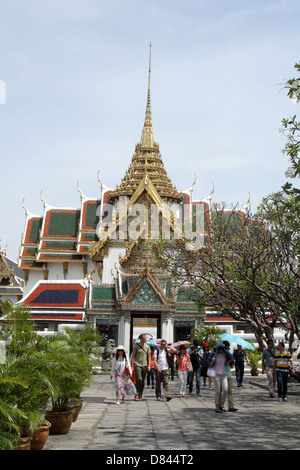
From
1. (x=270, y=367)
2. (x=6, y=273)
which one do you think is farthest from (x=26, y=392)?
(x=6, y=273)

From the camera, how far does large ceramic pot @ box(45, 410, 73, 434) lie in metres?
8.47

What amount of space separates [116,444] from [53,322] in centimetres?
2394

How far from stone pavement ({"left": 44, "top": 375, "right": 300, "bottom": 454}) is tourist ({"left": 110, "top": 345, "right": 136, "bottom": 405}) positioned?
0.32 metres

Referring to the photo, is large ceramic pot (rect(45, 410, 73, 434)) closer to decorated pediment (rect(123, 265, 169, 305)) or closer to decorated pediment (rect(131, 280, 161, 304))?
decorated pediment (rect(123, 265, 169, 305))

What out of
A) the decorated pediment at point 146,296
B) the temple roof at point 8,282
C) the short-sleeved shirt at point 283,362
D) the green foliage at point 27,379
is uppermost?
the temple roof at point 8,282

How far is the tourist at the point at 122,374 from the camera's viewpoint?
13320 millimetres

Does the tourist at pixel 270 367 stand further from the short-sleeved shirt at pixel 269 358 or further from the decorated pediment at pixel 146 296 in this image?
the decorated pediment at pixel 146 296

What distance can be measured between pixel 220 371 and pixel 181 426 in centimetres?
220

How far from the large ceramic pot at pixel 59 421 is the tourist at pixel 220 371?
3.88 meters

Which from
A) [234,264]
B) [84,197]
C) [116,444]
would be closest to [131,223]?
[84,197]

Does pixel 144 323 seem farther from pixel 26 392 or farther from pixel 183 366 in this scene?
pixel 26 392

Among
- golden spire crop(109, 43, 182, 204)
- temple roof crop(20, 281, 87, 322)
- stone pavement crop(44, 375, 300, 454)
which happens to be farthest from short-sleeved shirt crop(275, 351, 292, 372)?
golden spire crop(109, 43, 182, 204)

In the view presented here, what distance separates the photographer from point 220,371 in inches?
456

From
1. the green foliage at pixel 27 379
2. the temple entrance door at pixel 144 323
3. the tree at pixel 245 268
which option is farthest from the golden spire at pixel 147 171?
the green foliage at pixel 27 379
